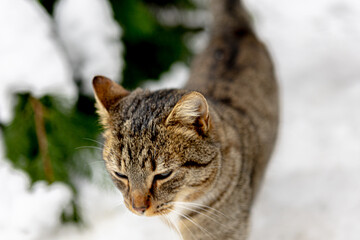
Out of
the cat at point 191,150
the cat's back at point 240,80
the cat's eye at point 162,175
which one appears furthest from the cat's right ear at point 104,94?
the cat's back at point 240,80

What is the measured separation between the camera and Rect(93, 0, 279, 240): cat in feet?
5.08

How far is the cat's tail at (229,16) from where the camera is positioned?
267 centimetres

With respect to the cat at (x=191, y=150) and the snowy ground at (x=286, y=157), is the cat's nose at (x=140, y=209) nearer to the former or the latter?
the cat at (x=191, y=150)

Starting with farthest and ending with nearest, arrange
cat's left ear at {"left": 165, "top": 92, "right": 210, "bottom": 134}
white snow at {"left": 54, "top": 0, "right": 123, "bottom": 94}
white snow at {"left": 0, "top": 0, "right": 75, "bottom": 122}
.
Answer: white snow at {"left": 54, "top": 0, "right": 123, "bottom": 94} → white snow at {"left": 0, "top": 0, "right": 75, "bottom": 122} → cat's left ear at {"left": 165, "top": 92, "right": 210, "bottom": 134}

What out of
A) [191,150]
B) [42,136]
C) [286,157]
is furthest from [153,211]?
[286,157]

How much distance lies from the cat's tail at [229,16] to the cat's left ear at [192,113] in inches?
48.9

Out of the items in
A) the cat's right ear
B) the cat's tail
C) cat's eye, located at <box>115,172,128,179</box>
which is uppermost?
the cat's tail

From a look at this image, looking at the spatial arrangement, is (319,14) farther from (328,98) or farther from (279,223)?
(279,223)

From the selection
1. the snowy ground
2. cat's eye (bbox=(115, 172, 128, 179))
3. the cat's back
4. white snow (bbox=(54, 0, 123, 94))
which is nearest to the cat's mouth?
cat's eye (bbox=(115, 172, 128, 179))

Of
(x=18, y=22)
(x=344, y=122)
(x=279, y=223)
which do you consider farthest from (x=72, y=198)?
(x=344, y=122)

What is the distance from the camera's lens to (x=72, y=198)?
2.49 meters

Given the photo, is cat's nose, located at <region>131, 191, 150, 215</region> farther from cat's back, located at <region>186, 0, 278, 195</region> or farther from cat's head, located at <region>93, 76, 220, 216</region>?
cat's back, located at <region>186, 0, 278, 195</region>

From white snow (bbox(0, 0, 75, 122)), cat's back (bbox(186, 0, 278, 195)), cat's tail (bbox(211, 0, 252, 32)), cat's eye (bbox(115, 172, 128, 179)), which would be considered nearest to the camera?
cat's eye (bbox(115, 172, 128, 179))

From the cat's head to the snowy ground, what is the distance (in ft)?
2.32
